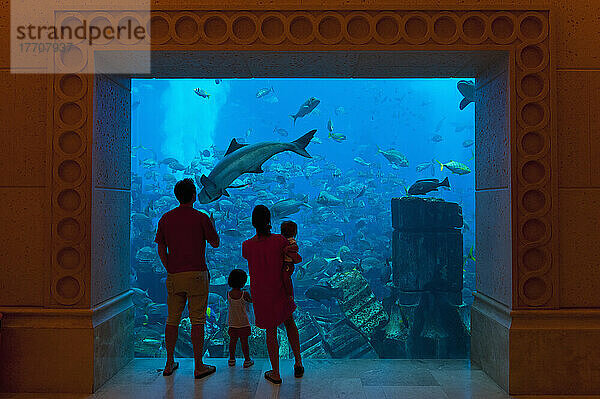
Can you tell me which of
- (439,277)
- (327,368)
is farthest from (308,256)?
(327,368)

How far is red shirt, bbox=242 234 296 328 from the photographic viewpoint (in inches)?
137

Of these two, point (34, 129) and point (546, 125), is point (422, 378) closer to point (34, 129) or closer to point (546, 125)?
point (546, 125)

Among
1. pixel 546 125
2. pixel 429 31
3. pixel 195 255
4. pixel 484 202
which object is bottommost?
pixel 195 255

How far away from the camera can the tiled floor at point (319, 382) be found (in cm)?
342

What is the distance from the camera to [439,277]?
6320mm

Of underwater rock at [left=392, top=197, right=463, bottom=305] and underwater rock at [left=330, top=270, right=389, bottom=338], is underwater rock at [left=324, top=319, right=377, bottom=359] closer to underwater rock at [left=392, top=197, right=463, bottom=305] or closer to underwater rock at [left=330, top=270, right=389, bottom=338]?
underwater rock at [left=330, top=270, right=389, bottom=338]

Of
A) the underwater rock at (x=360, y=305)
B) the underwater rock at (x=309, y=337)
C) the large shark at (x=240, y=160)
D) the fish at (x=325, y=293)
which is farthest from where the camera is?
the fish at (x=325, y=293)

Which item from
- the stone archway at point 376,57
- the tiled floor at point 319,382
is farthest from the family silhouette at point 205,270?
the stone archway at point 376,57

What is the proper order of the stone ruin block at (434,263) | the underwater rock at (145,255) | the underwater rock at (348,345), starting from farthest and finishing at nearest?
the underwater rock at (145,255) < the underwater rock at (348,345) < the stone ruin block at (434,263)

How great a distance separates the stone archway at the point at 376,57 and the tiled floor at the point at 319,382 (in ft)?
0.64

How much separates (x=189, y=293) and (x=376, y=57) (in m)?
2.41

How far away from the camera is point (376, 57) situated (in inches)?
148

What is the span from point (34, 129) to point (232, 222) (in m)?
→ 15.5

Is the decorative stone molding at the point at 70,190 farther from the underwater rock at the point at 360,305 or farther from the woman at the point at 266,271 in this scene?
the underwater rock at the point at 360,305
